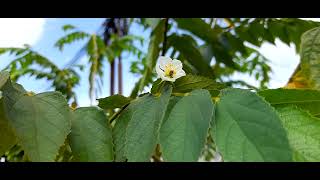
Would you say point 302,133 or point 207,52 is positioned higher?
point 207,52

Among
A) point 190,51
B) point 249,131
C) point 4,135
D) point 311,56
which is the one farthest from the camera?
point 190,51

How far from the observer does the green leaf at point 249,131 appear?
352 mm

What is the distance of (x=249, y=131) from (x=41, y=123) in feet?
0.58

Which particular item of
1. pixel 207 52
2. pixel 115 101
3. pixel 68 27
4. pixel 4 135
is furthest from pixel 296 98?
pixel 68 27

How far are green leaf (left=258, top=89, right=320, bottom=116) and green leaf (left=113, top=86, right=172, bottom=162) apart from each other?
10cm

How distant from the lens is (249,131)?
1.22ft

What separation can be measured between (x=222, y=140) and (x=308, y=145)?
0.26 ft

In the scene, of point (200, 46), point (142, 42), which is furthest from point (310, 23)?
point (142, 42)

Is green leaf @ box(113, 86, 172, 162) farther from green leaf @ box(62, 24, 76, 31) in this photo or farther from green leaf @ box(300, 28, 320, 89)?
green leaf @ box(62, 24, 76, 31)

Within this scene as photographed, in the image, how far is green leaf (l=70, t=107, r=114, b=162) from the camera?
1.44 ft

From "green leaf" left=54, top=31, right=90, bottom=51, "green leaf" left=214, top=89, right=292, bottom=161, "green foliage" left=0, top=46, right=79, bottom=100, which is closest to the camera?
"green leaf" left=214, top=89, right=292, bottom=161

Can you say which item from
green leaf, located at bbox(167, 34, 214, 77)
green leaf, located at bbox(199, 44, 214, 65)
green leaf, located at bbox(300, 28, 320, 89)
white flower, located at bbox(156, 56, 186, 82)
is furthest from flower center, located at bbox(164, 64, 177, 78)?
green leaf, located at bbox(199, 44, 214, 65)

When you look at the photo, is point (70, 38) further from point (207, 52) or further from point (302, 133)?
point (302, 133)

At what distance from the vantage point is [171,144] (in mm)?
383
